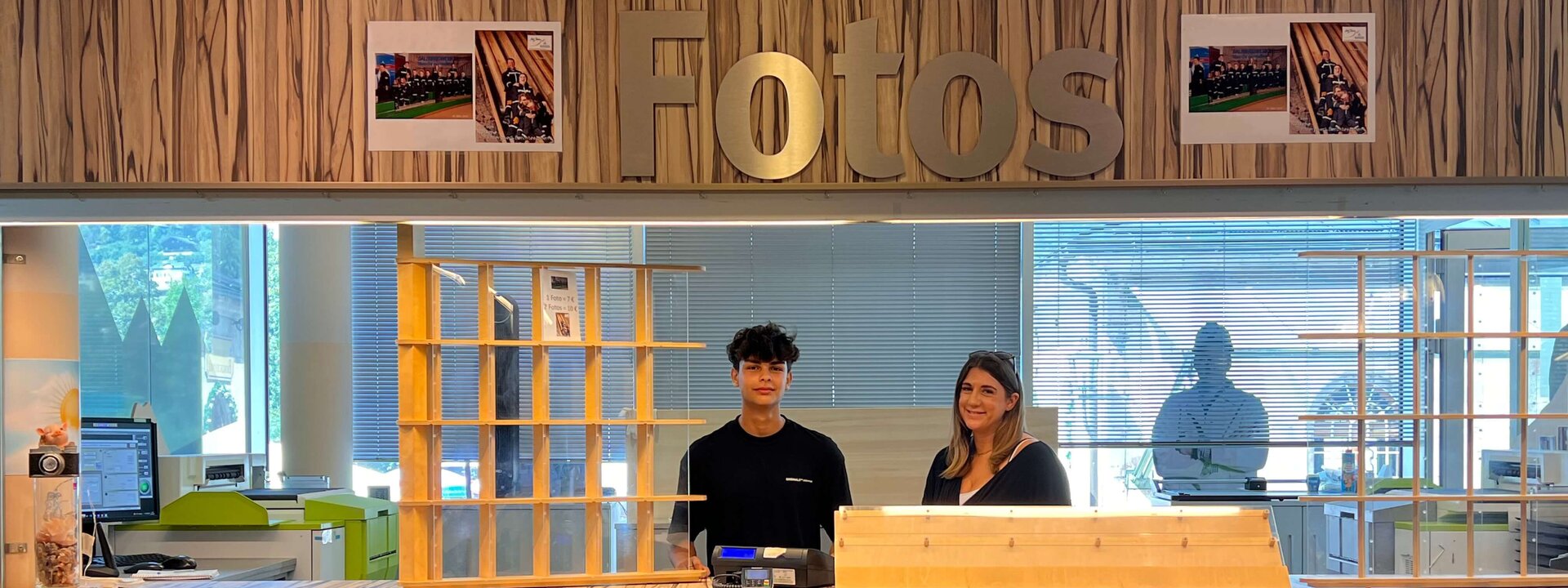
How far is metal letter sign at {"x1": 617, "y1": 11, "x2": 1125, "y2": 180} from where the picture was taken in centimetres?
298

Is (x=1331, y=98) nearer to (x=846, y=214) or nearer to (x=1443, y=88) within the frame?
(x=1443, y=88)

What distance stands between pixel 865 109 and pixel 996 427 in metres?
0.96

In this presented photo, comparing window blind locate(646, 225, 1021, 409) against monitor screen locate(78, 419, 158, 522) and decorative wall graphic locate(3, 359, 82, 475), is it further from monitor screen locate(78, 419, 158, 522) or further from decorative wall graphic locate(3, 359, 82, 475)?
decorative wall graphic locate(3, 359, 82, 475)

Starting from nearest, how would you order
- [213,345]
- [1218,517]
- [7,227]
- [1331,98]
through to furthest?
[1218,517], [1331,98], [7,227], [213,345]

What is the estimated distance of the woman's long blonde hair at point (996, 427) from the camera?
126 inches

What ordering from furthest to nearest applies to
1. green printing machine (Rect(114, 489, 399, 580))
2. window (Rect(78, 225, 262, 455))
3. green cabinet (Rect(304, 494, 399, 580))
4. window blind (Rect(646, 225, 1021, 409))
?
window blind (Rect(646, 225, 1021, 409)) < window (Rect(78, 225, 262, 455)) < green cabinet (Rect(304, 494, 399, 580)) < green printing machine (Rect(114, 489, 399, 580))

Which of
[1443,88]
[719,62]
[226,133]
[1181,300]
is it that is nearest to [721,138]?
[719,62]

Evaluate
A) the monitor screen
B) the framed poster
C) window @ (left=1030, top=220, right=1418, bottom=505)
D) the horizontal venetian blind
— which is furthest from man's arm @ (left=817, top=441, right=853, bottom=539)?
window @ (left=1030, top=220, right=1418, bottom=505)

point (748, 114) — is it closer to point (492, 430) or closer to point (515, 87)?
point (515, 87)

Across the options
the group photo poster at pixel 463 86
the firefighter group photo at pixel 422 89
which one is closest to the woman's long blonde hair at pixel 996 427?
the group photo poster at pixel 463 86

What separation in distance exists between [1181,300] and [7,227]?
6293 mm

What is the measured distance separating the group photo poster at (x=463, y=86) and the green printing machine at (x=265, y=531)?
Result: 2.31 meters

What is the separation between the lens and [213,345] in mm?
7234

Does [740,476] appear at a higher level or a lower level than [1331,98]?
lower
